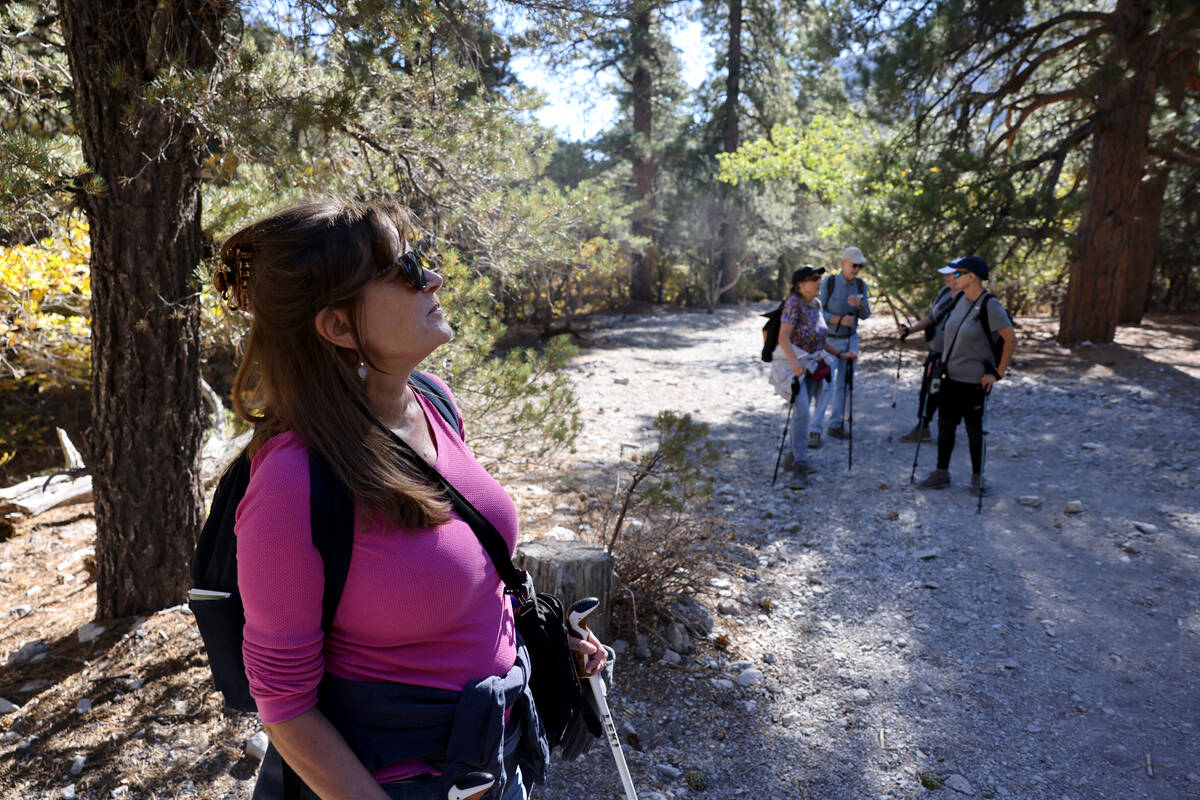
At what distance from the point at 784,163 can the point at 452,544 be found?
1632 cm

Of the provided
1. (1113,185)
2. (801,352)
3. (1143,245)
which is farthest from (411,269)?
(1143,245)

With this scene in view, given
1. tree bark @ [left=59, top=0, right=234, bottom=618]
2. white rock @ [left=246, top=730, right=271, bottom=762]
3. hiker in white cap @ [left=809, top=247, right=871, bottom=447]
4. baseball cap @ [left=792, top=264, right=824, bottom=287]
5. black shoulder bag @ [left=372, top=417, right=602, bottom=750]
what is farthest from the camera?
hiker in white cap @ [left=809, top=247, right=871, bottom=447]

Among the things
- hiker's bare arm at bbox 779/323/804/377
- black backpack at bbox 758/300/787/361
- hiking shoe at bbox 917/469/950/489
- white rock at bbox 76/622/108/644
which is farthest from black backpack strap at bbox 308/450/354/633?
hiking shoe at bbox 917/469/950/489

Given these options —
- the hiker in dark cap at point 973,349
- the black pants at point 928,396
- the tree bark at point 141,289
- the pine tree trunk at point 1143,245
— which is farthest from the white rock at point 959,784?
the pine tree trunk at point 1143,245

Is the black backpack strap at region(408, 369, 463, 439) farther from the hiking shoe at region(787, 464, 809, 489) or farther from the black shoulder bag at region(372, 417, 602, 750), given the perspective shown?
the hiking shoe at region(787, 464, 809, 489)

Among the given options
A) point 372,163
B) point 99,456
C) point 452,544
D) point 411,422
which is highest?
point 372,163

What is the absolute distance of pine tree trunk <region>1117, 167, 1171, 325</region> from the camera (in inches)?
512

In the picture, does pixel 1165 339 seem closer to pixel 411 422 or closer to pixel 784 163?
pixel 784 163

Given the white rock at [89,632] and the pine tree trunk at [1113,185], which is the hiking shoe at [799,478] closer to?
the white rock at [89,632]

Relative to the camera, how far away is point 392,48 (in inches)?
139

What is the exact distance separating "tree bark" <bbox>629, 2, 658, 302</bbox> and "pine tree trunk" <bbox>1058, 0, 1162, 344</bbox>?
11209mm

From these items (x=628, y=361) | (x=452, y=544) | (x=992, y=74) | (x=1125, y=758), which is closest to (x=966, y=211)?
(x=992, y=74)

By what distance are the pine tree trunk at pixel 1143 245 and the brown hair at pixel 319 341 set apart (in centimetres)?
1498

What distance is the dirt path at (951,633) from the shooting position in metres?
3.21
